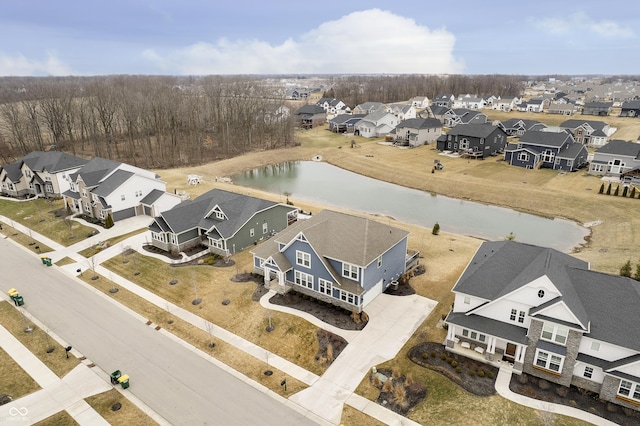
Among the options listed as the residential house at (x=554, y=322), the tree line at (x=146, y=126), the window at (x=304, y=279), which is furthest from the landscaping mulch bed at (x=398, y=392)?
the tree line at (x=146, y=126)

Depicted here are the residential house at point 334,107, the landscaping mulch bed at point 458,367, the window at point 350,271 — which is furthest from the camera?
the residential house at point 334,107

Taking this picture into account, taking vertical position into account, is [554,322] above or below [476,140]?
below

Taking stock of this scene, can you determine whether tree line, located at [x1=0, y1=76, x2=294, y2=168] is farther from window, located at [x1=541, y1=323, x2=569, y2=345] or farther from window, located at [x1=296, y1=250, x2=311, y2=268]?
window, located at [x1=541, y1=323, x2=569, y2=345]

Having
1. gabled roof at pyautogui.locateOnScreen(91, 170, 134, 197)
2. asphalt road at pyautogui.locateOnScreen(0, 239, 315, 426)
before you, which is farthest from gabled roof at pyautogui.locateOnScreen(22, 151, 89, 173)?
asphalt road at pyautogui.locateOnScreen(0, 239, 315, 426)

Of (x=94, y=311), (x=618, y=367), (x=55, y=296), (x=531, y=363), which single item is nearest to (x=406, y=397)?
(x=531, y=363)

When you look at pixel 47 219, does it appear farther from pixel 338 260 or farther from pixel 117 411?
pixel 338 260

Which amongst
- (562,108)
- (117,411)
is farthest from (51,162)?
(562,108)

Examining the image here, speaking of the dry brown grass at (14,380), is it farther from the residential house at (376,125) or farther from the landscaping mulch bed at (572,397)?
the residential house at (376,125)
